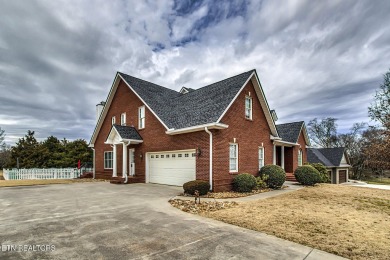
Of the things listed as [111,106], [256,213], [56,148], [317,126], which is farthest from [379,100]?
[317,126]

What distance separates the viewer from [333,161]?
3269cm

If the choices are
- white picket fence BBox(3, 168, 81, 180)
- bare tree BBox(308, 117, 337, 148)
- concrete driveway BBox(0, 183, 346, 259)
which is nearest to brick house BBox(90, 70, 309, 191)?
white picket fence BBox(3, 168, 81, 180)

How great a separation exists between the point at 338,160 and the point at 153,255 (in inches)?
1412

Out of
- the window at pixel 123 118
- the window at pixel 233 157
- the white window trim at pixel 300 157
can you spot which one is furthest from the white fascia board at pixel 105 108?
the white window trim at pixel 300 157

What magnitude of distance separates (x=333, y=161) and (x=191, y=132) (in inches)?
1135

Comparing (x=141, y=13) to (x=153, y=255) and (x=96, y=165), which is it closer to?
(x=153, y=255)

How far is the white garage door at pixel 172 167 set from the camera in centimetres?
1365

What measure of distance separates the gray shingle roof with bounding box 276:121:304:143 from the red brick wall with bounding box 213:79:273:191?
5.71 meters

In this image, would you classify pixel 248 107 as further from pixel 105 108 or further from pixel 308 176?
pixel 105 108

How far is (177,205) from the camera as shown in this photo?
8719 mm

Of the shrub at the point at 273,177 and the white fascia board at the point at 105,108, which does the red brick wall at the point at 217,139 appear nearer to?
the white fascia board at the point at 105,108

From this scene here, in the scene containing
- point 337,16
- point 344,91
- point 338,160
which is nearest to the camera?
point 337,16

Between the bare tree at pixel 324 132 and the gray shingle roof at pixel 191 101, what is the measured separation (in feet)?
139

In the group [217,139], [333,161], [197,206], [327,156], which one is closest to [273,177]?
[217,139]
